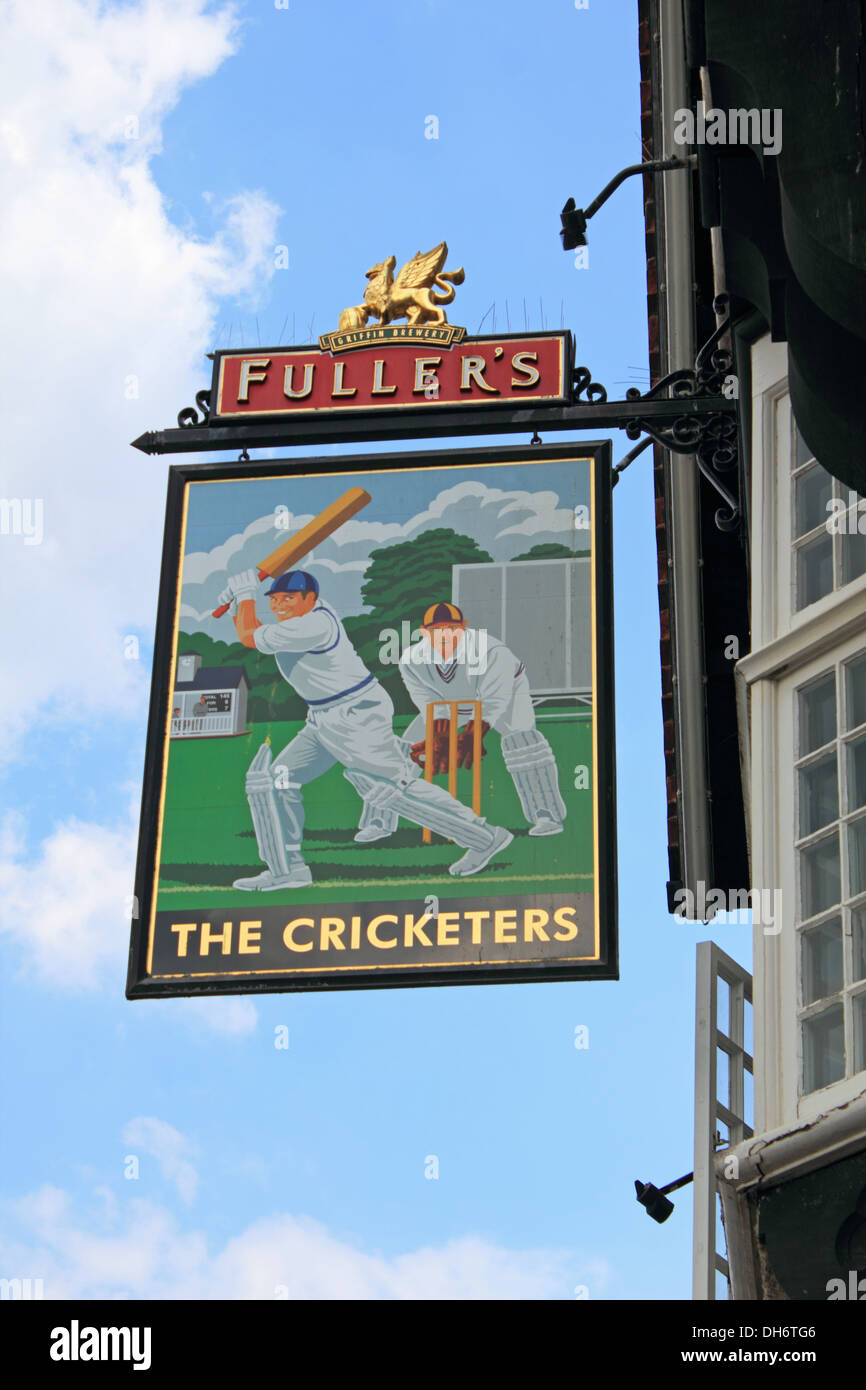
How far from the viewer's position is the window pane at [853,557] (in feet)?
34.1

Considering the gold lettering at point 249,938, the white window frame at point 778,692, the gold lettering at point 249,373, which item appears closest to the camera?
the white window frame at point 778,692

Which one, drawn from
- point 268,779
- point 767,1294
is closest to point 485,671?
point 268,779

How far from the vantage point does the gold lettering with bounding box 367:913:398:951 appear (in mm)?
11727

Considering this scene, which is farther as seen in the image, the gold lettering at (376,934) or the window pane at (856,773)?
the gold lettering at (376,934)

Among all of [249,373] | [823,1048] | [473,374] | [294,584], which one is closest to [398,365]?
[473,374]

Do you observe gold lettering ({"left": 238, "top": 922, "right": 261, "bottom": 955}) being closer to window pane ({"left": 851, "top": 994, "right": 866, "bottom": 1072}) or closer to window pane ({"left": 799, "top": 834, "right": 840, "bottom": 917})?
window pane ({"left": 799, "top": 834, "right": 840, "bottom": 917})

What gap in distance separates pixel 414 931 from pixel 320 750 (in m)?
1.40

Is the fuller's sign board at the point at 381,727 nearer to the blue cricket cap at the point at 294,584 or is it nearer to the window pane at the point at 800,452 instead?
the blue cricket cap at the point at 294,584

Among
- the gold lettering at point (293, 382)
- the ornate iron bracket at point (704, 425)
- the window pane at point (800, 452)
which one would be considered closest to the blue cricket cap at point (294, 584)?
the gold lettering at point (293, 382)

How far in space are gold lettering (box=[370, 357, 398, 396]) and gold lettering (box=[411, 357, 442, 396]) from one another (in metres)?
0.15

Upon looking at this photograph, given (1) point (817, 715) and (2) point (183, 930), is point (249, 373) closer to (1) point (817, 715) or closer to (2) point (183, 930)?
(2) point (183, 930)

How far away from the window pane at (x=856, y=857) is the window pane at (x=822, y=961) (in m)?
0.18

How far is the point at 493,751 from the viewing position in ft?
40.7

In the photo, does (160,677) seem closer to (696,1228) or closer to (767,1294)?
(696,1228)
